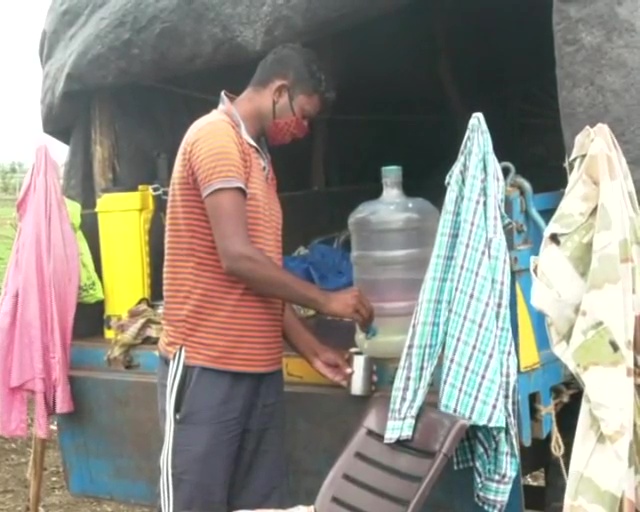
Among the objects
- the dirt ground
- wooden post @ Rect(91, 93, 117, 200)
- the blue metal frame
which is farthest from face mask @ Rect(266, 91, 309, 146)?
the dirt ground

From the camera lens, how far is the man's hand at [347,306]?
2998 mm

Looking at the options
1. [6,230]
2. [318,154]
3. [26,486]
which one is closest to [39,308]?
[318,154]

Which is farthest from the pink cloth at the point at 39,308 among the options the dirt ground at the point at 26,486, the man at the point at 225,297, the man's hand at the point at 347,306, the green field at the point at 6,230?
the green field at the point at 6,230

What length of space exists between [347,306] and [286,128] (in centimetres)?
59

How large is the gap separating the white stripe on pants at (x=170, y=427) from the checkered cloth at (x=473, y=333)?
0.62 meters

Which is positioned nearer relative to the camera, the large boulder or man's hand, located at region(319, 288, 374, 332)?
man's hand, located at region(319, 288, 374, 332)

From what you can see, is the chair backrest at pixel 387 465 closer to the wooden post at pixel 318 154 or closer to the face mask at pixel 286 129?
the face mask at pixel 286 129

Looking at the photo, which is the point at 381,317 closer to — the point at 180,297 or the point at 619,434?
the point at 180,297

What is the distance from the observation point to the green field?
5946 mm

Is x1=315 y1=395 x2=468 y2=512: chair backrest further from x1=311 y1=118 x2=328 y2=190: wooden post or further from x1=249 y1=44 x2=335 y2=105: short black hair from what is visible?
x1=311 y1=118 x2=328 y2=190: wooden post

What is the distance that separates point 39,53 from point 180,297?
6.64 ft

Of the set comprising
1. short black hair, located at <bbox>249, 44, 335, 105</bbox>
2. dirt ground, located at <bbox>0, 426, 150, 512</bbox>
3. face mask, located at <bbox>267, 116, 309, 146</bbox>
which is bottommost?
dirt ground, located at <bbox>0, 426, 150, 512</bbox>

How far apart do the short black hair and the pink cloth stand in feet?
3.70

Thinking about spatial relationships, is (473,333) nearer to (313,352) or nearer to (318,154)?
(313,352)
